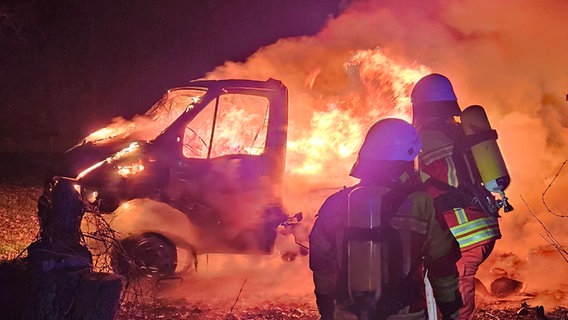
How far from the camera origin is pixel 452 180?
3896mm

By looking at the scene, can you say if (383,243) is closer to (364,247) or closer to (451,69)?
(364,247)

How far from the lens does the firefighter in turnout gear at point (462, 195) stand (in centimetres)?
382

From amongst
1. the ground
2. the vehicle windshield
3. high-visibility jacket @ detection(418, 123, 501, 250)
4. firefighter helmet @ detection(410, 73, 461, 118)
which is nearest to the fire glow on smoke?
the vehicle windshield

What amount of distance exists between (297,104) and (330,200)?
17.5ft

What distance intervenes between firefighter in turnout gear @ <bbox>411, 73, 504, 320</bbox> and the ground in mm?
1403

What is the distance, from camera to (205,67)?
20812 mm

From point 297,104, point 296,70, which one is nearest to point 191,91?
point 297,104

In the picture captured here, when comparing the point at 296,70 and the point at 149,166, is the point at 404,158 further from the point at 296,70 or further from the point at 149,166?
the point at 296,70

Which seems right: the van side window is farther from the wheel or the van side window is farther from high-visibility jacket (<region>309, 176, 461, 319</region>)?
high-visibility jacket (<region>309, 176, 461, 319</region>)

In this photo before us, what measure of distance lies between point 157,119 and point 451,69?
221 inches

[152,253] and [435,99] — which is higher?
[435,99]

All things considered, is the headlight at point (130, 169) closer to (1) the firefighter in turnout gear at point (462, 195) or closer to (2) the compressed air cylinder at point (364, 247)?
(1) the firefighter in turnout gear at point (462, 195)

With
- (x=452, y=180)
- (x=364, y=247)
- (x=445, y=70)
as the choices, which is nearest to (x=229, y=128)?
(x=452, y=180)

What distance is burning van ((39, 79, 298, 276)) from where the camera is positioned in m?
5.88
